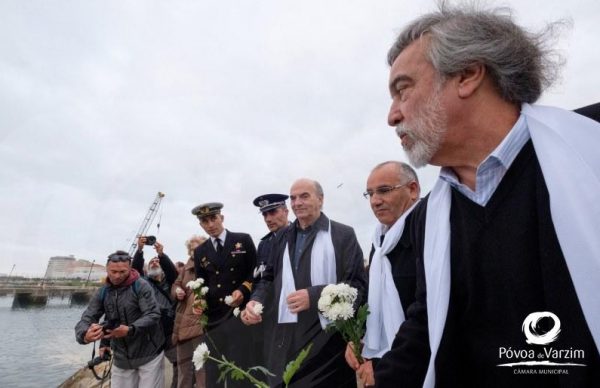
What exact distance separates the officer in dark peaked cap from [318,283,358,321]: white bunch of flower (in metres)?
2.10

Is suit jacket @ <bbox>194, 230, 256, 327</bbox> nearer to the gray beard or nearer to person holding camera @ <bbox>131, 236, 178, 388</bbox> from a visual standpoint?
person holding camera @ <bbox>131, 236, 178, 388</bbox>

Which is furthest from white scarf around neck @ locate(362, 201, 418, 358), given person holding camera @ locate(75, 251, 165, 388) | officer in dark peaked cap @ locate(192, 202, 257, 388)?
person holding camera @ locate(75, 251, 165, 388)

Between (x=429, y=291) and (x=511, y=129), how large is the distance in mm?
666

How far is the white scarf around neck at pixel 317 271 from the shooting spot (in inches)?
139

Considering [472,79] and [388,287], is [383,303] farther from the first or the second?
[472,79]

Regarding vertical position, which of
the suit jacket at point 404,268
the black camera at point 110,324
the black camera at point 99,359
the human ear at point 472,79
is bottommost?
the black camera at point 99,359

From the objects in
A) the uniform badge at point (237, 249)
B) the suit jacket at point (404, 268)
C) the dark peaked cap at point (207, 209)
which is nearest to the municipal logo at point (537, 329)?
the suit jacket at point (404, 268)

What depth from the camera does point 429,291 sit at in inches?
50.8

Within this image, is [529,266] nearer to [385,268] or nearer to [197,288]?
[385,268]

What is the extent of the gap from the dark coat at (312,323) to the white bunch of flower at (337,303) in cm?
63

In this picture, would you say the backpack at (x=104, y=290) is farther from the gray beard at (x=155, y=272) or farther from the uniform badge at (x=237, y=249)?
the gray beard at (x=155, y=272)

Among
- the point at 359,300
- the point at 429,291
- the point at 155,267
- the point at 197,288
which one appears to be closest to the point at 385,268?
the point at 359,300

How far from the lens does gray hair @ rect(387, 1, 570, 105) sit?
133cm

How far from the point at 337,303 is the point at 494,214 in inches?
58.4
